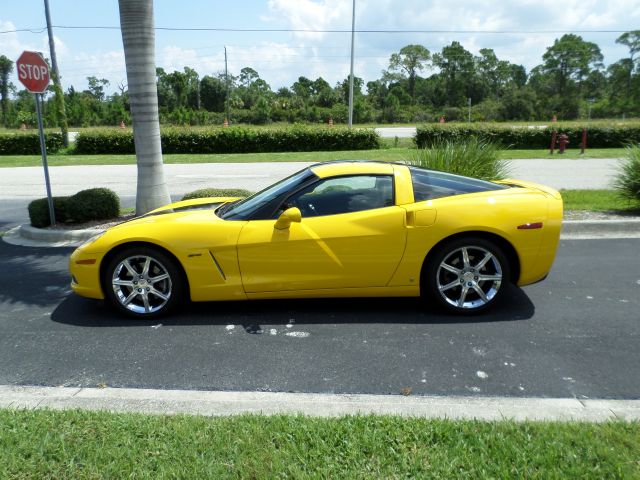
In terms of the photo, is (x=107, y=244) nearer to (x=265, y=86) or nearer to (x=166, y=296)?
(x=166, y=296)

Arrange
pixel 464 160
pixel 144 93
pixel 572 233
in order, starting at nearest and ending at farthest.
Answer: pixel 572 233
pixel 144 93
pixel 464 160

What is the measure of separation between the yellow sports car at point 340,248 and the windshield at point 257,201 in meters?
0.03

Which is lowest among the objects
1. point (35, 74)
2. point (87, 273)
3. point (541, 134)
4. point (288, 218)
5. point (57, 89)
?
point (87, 273)

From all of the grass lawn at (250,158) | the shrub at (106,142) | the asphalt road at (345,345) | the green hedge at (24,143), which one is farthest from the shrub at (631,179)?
the green hedge at (24,143)

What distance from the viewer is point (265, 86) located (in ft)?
294

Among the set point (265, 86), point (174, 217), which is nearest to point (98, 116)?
point (265, 86)

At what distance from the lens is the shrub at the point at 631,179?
824 centimetres

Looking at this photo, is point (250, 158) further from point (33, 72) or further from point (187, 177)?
point (33, 72)

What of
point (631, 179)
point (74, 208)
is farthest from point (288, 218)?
point (631, 179)

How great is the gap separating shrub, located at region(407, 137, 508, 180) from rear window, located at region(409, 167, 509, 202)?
141 inches

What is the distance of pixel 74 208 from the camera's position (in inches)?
326

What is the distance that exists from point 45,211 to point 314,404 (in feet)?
22.2

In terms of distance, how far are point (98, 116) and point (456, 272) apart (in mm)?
62689

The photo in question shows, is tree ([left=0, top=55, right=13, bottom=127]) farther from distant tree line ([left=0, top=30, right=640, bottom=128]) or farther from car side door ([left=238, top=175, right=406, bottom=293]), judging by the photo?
car side door ([left=238, top=175, right=406, bottom=293])
